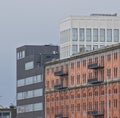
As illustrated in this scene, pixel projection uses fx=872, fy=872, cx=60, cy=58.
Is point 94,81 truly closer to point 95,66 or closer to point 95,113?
point 95,66

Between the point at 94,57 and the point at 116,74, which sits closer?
the point at 116,74

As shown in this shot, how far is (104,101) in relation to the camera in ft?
624

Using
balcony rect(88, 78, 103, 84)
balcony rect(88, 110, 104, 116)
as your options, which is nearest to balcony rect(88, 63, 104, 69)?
balcony rect(88, 78, 103, 84)

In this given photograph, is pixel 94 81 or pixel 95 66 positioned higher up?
pixel 95 66

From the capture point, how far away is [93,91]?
197125 millimetres

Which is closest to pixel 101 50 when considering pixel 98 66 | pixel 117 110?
pixel 98 66

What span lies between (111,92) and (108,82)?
2.94 m

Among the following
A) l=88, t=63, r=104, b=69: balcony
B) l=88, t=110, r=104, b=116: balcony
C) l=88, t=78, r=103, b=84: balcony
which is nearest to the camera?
l=88, t=110, r=104, b=116: balcony

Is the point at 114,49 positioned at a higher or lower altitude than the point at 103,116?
higher

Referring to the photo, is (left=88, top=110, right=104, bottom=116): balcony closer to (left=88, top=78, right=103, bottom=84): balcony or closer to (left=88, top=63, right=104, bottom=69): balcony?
(left=88, top=78, right=103, bottom=84): balcony

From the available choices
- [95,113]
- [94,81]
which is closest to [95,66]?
[94,81]

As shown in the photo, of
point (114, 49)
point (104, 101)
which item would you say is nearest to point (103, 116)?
point (104, 101)

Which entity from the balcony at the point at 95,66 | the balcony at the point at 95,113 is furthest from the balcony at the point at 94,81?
the balcony at the point at 95,113

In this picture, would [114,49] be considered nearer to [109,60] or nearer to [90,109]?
[109,60]
